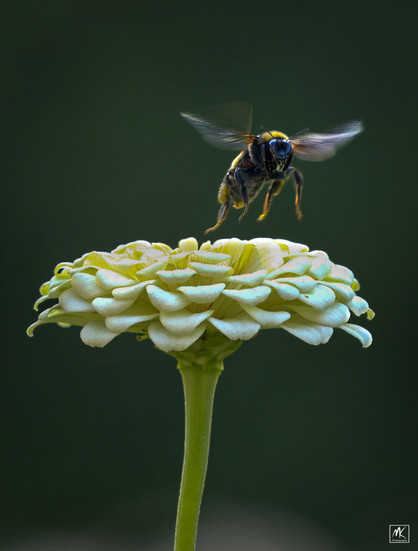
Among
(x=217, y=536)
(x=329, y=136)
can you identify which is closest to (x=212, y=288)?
(x=329, y=136)

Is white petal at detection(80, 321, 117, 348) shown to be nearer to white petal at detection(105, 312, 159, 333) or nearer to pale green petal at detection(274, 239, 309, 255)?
white petal at detection(105, 312, 159, 333)

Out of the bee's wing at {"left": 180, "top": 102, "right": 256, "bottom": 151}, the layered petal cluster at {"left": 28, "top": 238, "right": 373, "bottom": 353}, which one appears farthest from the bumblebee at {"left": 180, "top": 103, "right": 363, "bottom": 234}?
the layered petal cluster at {"left": 28, "top": 238, "right": 373, "bottom": 353}

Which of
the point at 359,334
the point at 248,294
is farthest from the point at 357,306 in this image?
the point at 248,294

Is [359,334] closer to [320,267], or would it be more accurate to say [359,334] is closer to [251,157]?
[320,267]

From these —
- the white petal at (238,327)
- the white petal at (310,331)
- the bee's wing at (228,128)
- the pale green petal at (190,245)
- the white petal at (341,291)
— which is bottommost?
the white petal at (238,327)

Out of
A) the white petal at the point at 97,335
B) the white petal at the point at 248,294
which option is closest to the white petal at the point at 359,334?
the white petal at the point at 248,294

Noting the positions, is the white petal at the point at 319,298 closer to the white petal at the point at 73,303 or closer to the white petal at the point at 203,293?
the white petal at the point at 203,293
